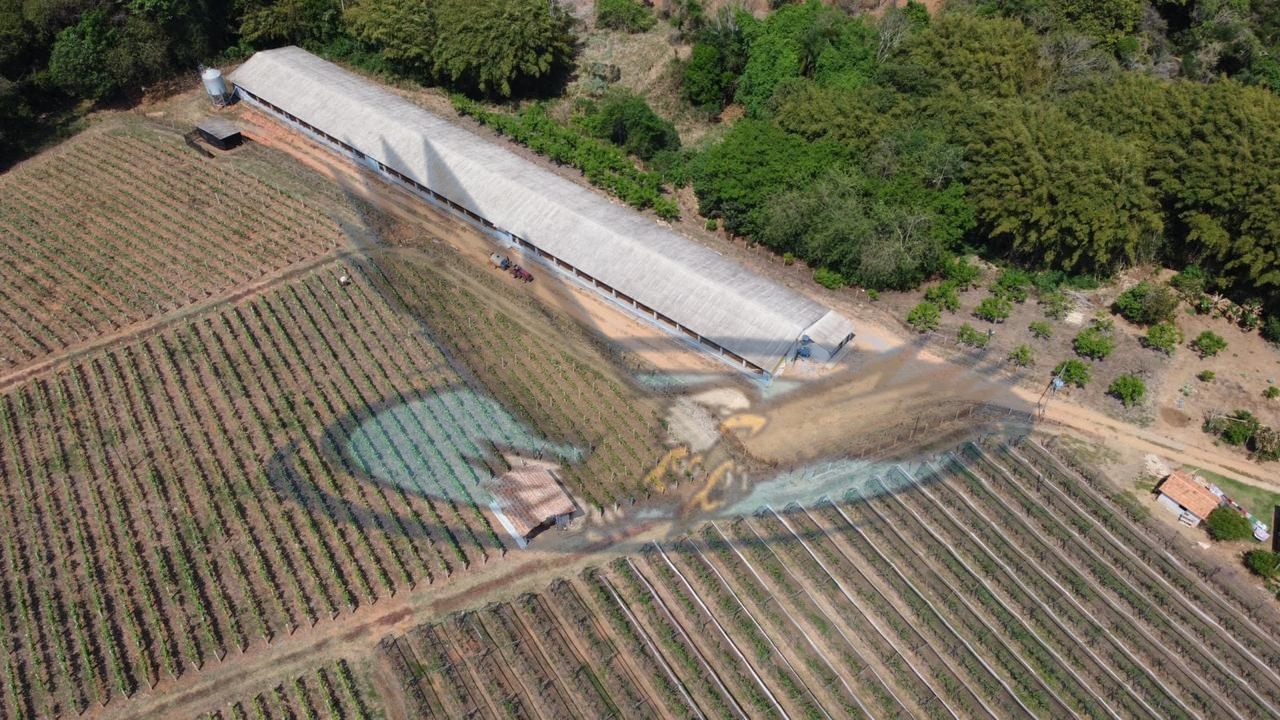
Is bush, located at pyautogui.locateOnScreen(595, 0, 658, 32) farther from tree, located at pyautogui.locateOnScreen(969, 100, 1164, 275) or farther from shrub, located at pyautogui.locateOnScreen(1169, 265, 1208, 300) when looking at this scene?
shrub, located at pyautogui.locateOnScreen(1169, 265, 1208, 300)

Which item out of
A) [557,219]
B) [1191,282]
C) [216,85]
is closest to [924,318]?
[1191,282]

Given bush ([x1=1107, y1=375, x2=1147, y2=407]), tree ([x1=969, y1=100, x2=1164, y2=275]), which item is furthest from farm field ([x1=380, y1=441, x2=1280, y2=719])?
tree ([x1=969, y1=100, x2=1164, y2=275])

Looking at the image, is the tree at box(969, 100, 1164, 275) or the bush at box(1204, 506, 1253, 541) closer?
the bush at box(1204, 506, 1253, 541)

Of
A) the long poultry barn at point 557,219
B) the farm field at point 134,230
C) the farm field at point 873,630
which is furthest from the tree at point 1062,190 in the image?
the farm field at point 134,230

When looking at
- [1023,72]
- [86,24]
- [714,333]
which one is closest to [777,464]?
[714,333]

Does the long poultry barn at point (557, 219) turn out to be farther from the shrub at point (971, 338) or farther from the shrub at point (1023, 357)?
the shrub at point (1023, 357)

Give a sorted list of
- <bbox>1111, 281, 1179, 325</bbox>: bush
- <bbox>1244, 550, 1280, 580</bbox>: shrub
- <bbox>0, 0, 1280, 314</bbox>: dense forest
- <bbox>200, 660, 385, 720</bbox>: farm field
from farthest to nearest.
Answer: <bbox>0, 0, 1280, 314</bbox>: dense forest, <bbox>1111, 281, 1179, 325</bbox>: bush, <bbox>1244, 550, 1280, 580</bbox>: shrub, <bbox>200, 660, 385, 720</bbox>: farm field

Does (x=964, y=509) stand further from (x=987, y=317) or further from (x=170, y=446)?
(x=170, y=446)
